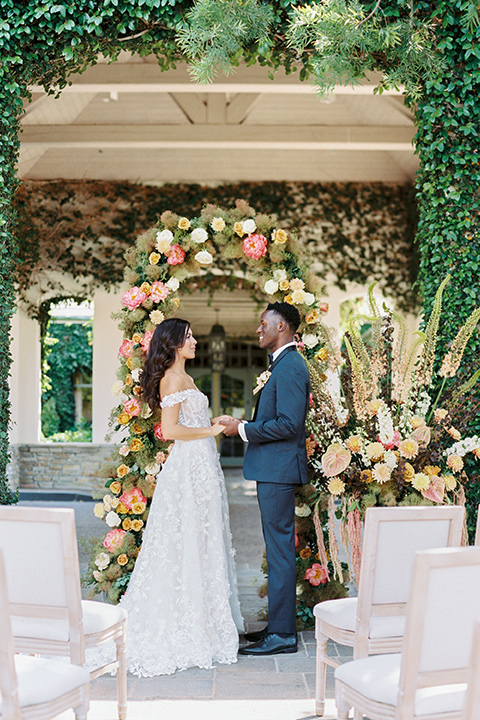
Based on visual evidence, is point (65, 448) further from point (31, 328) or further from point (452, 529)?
point (452, 529)

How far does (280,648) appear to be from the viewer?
3941mm

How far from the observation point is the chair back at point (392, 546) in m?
2.74

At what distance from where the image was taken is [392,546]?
2762 millimetres

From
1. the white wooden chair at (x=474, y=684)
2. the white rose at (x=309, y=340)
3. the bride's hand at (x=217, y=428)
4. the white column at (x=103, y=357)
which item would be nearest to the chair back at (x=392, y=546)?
the white wooden chair at (x=474, y=684)

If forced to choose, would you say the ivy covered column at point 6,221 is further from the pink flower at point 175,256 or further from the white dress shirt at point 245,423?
the white dress shirt at point 245,423

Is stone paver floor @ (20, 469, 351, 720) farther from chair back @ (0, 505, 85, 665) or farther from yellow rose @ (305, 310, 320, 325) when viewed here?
yellow rose @ (305, 310, 320, 325)

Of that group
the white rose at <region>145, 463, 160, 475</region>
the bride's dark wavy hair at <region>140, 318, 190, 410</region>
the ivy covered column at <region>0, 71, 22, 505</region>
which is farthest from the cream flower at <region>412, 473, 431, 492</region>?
the ivy covered column at <region>0, 71, 22, 505</region>

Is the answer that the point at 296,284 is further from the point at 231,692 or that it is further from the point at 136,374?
the point at 231,692

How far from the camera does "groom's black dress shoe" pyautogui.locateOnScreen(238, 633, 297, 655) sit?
392 centimetres

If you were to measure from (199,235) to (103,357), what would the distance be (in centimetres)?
614

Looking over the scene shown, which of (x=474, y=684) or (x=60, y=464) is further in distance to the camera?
(x=60, y=464)

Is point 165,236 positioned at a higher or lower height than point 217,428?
higher

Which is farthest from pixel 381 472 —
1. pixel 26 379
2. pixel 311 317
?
pixel 26 379

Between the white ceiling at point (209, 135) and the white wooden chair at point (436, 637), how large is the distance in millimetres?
7107
